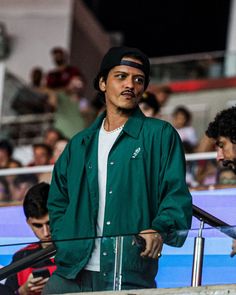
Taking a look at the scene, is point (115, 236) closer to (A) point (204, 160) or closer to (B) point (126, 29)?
(A) point (204, 160)

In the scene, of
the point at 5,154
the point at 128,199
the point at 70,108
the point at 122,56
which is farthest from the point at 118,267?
the point at 70,108

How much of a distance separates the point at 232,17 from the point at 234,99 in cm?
360

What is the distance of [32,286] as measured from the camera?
1011cm

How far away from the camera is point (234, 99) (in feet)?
80.3

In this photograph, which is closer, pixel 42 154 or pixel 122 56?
pixel 122 56

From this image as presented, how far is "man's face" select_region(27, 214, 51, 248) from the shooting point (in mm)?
11164

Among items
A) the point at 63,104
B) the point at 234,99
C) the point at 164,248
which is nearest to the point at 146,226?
the point at 164,248

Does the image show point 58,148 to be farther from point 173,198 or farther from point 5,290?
point 173,198

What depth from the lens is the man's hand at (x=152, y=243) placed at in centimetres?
951

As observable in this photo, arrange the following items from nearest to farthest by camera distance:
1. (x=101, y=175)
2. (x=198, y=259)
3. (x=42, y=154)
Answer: (x=198, y=259) → (x=101, y=175) → (x=42, y=154)

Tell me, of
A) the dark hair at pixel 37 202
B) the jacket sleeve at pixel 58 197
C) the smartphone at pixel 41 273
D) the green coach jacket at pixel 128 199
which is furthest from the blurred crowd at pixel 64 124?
the smartphone at pixel 41 273

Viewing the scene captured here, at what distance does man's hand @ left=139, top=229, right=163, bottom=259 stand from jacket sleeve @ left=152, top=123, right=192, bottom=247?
0.04 m

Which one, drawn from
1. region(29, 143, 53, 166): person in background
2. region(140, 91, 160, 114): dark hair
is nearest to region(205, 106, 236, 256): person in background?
region(140, 91, 160, 114): dark hair

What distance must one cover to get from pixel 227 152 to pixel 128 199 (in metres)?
0.85
